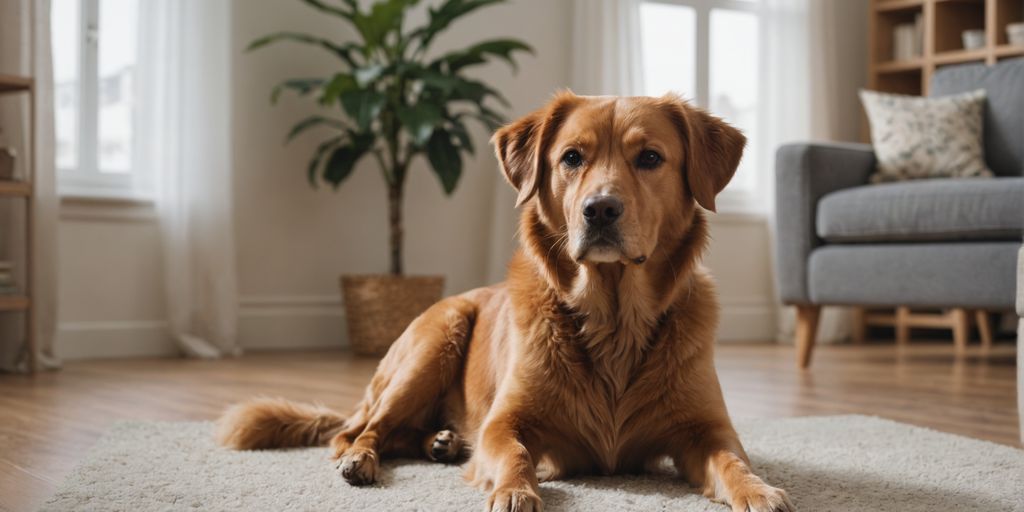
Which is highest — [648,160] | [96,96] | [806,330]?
[96,96]

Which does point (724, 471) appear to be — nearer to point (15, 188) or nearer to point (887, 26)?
point (15, 188)

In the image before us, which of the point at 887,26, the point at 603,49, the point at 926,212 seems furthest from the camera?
the point at 887,26

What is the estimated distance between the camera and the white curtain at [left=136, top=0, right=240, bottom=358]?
4.38 metres

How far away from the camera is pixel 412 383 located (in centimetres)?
205

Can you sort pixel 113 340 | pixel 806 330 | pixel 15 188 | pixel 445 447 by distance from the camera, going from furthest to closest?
pixel 113 340, pixel 806 330, pixel 15 188, pixel 445 447

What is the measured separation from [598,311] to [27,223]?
275cm

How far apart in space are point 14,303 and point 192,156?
1.03 m

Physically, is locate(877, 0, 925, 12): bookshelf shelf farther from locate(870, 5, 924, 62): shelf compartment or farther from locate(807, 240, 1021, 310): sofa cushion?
locate(807, 240, 1021, 310): sofa cushion

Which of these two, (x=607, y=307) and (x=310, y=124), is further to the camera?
(x=310, y=124)

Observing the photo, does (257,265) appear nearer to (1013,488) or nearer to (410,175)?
(410,175)

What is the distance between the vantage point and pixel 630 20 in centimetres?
546

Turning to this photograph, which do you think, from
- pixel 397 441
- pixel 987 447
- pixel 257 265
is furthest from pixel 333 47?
pixel 987 447

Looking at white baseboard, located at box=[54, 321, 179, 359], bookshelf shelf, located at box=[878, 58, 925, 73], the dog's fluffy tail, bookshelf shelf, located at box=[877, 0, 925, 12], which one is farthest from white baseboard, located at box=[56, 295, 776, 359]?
bookshelf shelf, located at box=[877, 0, 925, 12]

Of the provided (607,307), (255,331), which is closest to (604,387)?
(607,307)
